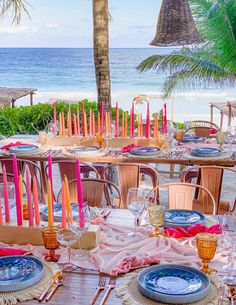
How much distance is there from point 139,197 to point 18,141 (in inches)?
120

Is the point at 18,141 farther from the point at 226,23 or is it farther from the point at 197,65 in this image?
the point at 197,65

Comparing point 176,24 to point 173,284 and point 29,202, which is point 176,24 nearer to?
point 29,202

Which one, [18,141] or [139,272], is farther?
[18,141]

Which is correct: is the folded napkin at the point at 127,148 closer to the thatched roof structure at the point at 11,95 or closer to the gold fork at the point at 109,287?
the gold fork at the point at 109,287

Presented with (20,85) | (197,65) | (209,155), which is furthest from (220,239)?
(20,85)

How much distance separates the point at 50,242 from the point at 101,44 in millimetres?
4551

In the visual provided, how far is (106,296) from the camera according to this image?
198cm

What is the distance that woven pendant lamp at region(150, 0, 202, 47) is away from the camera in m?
5.13

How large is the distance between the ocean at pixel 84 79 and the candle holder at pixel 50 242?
20.4m

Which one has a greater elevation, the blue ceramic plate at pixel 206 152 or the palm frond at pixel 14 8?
the palm frond at pixel 14 8

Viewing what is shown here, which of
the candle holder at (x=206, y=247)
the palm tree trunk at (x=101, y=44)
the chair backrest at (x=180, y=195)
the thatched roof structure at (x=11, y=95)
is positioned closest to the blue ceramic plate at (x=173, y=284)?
the candle holder at (x=206, y=247)

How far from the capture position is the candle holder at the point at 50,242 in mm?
2258

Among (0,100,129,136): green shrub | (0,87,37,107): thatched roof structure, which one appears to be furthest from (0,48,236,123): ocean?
(0,100,129,136): green shrub

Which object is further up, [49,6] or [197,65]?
[49,6]
